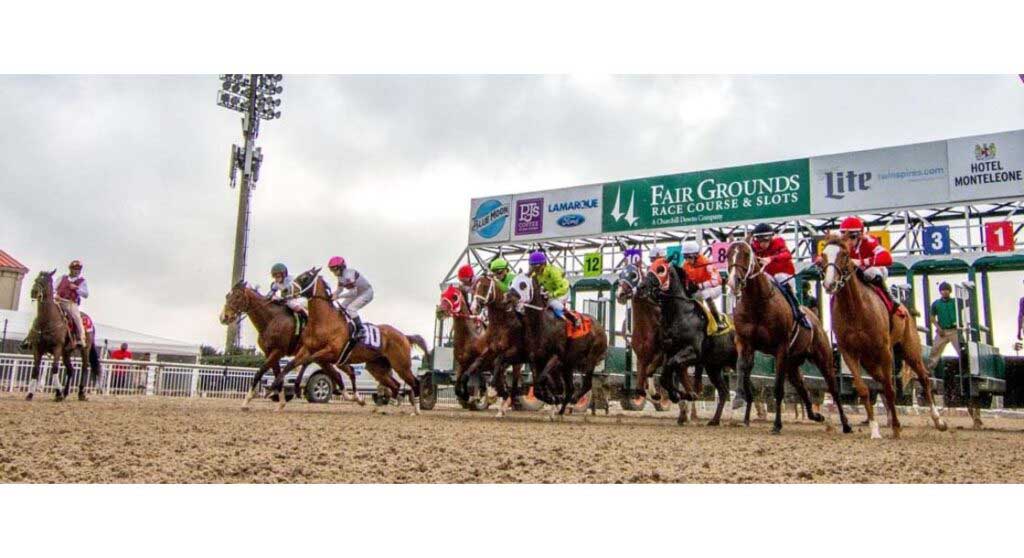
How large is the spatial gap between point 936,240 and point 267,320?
19.3m

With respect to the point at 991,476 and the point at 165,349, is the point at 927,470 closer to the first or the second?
the point at 991,476

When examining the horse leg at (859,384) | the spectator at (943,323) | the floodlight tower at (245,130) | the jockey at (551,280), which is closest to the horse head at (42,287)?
the jockey at (551,280)

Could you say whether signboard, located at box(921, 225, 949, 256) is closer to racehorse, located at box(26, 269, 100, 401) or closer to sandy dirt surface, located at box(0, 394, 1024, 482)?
sandy dirt surface, located at box(0, 394, 1024, 482)

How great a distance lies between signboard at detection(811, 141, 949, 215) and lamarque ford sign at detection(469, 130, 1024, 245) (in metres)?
0.03

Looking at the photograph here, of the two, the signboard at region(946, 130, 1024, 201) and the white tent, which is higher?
the signboard at region(946, 130, 1024, 201)

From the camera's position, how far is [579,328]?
36.7 ft

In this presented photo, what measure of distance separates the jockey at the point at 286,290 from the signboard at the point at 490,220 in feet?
59.8

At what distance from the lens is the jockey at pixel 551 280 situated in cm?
1103

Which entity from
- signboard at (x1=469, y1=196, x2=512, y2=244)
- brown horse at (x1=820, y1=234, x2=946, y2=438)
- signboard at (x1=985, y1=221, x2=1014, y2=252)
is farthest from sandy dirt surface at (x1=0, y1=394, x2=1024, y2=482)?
signboard at (x1=469, y1=196, x2=512, y2=244)

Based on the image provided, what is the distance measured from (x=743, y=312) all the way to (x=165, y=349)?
75.4ft

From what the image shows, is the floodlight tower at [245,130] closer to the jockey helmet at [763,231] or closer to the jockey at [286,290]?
the jockey at [286,290]

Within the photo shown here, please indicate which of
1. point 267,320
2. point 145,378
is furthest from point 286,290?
point 145,378

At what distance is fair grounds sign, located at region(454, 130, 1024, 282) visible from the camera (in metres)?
20.9

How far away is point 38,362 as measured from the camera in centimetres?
1130
